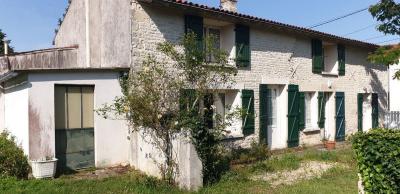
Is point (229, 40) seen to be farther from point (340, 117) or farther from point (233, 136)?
point (340, 117)

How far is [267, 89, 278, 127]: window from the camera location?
1321cm

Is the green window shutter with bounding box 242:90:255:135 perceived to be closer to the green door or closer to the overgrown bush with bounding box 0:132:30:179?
the green door

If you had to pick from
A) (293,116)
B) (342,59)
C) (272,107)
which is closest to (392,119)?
(342,59)

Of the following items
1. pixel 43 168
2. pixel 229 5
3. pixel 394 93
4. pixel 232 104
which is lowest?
pixel 43 168

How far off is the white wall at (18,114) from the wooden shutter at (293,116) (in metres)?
8.43

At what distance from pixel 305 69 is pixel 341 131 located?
3.65m

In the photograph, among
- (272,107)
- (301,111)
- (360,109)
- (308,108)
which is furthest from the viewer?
(360,109)

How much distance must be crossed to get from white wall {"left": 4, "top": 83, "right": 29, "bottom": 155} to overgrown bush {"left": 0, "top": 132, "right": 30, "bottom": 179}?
21cm

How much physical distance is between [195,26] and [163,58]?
1.37m

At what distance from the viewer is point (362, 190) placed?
6.25 m

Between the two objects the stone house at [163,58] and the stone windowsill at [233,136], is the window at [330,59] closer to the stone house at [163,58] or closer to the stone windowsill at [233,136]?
the stone house at [163,58]

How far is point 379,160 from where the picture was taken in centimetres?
591

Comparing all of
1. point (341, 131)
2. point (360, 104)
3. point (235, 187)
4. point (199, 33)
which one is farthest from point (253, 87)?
point (360, 104)

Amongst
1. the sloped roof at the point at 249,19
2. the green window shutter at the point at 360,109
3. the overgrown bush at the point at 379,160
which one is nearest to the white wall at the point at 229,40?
the sloped roof at the point at 249,19
